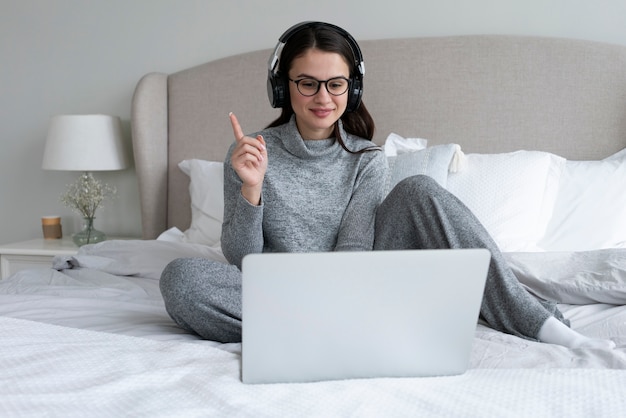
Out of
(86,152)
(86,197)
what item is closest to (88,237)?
(86,197)

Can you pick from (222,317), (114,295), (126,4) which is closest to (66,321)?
(114,295)

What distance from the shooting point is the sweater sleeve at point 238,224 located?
1408 mm

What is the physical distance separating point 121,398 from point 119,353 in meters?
0.16

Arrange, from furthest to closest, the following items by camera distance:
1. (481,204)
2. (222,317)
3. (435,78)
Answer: (435,78)
(481,204)
(222,317)

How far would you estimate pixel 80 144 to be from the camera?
2.64 meters

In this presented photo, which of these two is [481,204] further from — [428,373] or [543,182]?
[428,373]

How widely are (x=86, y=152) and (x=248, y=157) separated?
1.57 metres

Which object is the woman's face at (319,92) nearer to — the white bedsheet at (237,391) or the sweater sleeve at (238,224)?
the sweater sleeve at (238,224)

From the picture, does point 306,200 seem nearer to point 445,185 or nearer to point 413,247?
point 413,247

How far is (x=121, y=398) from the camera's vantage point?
85cm

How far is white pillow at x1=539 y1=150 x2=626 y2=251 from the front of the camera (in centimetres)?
192

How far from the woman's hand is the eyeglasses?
263 millimetres

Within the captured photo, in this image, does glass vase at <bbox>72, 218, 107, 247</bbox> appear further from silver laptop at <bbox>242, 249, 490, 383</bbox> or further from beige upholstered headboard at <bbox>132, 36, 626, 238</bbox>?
silver laptop at <bbox>242, 249, 490, 383</bbox>

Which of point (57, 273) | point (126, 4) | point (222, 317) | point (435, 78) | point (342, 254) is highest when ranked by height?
point (126, 4)
